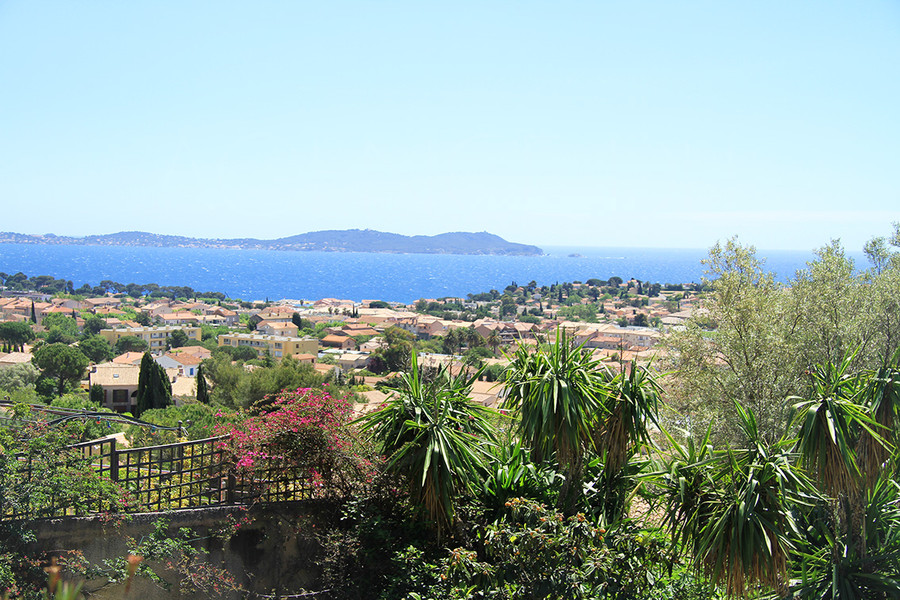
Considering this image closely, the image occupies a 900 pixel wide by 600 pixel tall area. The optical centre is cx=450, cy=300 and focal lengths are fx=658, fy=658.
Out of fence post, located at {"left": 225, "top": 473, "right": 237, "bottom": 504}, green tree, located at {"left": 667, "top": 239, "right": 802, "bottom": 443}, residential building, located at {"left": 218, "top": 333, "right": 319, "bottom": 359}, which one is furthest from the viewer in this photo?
residential building, located at {"left": 218, "top": 333, "right": 319, "bottom": 359}

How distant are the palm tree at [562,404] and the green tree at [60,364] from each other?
37.5 metres

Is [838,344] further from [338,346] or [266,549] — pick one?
[338,346]

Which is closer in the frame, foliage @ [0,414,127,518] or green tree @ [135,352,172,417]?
foliage @ [0,414,127,518]

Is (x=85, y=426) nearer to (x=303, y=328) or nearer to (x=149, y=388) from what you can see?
(x=149, y=388)

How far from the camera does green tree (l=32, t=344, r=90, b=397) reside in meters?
36.6

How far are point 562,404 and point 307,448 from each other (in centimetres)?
222

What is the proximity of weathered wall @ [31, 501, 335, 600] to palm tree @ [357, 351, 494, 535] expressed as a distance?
2.96 ft

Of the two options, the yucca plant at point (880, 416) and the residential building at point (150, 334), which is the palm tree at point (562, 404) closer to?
the yucca plant at point (880, 416)

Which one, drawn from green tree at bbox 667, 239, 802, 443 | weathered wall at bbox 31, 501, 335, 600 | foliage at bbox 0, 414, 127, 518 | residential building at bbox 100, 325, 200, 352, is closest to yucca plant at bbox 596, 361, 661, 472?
weathered wall at bbox 31, 501, 335, 600

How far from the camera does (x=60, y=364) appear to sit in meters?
36.8

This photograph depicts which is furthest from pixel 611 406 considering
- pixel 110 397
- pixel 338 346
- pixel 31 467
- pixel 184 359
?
pixel 338 346

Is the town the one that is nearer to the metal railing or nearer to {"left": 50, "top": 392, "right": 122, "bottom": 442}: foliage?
the metal railing

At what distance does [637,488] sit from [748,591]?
105 centimetres

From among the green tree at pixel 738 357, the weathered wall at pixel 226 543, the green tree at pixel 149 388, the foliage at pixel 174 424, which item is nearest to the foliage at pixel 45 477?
the weathered wall at pixel 226 543
